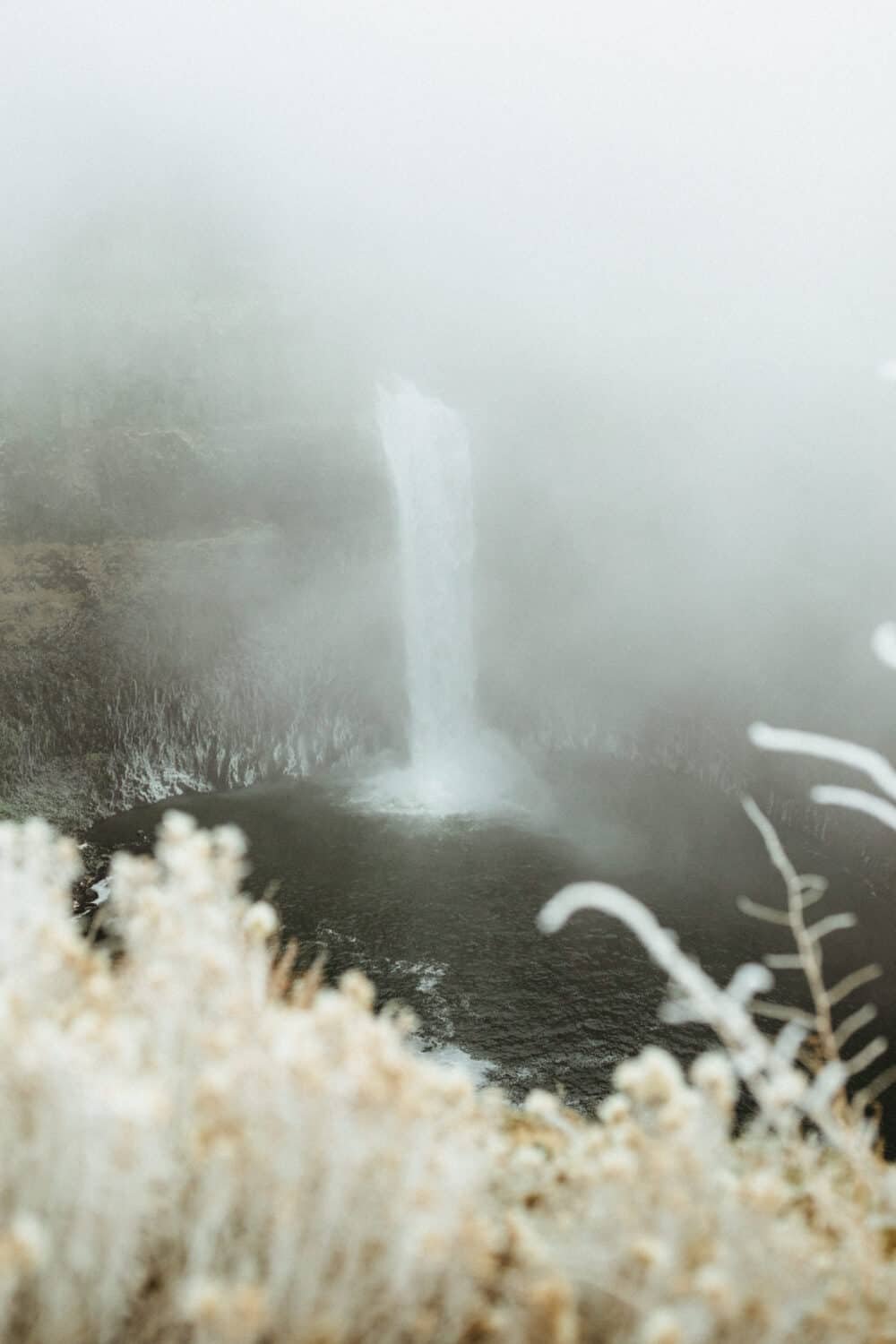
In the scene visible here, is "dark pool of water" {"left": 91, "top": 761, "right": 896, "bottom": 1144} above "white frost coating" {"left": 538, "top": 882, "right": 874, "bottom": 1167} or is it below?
above

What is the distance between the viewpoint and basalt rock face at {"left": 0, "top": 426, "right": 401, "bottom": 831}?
96.2ft

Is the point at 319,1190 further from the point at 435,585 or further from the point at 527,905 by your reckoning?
the point at 435,585

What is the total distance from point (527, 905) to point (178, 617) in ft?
60.1

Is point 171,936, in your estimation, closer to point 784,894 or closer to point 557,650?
point 784,894

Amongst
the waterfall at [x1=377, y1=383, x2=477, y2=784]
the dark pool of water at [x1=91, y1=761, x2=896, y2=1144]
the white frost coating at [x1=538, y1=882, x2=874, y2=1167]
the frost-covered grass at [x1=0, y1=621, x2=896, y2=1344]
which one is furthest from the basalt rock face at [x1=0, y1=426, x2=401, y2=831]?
the white frost coating at [x1=538, y1=882, x2=874, y2=1167]

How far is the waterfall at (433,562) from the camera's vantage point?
3300cm

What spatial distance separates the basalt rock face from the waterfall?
1.32 meters

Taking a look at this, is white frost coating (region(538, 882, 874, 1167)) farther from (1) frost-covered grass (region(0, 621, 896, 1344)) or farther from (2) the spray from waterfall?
(2) the spray from waterfall

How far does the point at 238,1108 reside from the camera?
2.46 metres

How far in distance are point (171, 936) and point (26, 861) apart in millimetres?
767

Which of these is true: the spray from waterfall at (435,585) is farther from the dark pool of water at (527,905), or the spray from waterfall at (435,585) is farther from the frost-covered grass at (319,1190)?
the frost-covered grass at (319,1190)

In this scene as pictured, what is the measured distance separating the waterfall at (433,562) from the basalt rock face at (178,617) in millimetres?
1322

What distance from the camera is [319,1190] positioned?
2424 millimetres

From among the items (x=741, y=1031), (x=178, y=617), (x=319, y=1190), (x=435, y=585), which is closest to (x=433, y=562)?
(x=435, y=585)
